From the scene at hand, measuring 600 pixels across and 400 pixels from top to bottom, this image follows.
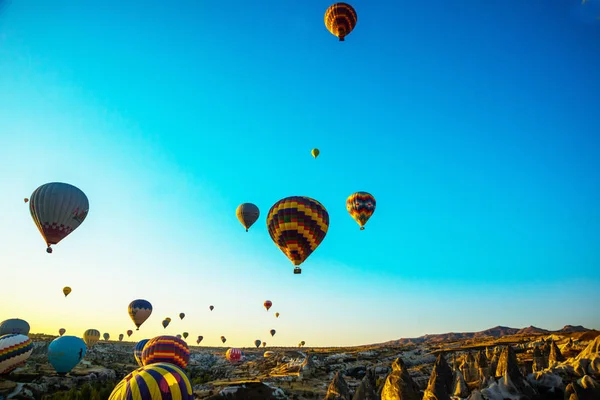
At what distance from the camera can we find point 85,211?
32531mm

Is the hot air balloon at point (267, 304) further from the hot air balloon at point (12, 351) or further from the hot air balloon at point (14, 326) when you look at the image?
the hot air balloon at point (12, 351)

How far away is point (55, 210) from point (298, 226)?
70.2 feet

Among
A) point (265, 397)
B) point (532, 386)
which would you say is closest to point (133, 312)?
point (265, 397)

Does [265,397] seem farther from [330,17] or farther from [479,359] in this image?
[330,17]

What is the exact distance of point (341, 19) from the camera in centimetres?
3534

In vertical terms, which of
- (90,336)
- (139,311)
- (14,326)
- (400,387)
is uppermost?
(139,311)

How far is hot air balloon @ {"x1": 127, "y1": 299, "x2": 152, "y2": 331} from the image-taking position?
52.9 metres

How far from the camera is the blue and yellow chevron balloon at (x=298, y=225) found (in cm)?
2994

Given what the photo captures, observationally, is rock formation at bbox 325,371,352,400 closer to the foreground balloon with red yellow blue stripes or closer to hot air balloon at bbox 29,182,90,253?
the foreground balloon with red yellow blue stripes

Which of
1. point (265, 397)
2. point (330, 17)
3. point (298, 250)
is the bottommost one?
point (265, 397)

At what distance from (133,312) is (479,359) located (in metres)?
47.7

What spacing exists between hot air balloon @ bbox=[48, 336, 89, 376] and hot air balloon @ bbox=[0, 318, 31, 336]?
70.2 ft

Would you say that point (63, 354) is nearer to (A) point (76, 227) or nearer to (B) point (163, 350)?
(B) point (163, 350)

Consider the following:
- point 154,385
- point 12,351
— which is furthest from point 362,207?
point 12,351
